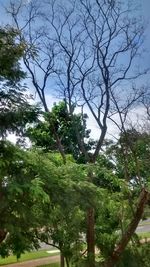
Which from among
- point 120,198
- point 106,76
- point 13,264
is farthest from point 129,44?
point 13,264

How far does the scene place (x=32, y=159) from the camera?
756 cm

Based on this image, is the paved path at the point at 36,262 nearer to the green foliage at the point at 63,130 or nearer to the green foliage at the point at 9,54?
the green foliage at the point at 63,130

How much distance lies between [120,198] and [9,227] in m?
5.25

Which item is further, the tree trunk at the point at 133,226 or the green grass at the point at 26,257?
the green grass at the point at 26,257

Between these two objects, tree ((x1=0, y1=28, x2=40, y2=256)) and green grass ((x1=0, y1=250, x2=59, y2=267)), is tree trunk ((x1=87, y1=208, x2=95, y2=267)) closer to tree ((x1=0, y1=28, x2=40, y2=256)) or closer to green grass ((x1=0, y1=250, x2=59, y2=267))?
tree ((x1=0, y1=28, x2=40, y2=256))

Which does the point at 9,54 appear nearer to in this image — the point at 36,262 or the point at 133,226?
the point at 133,226

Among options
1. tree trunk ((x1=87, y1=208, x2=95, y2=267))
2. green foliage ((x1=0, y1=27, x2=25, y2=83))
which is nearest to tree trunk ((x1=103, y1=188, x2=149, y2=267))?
tree trunk ((x1=87, y1=208, x2=95, y2=267))

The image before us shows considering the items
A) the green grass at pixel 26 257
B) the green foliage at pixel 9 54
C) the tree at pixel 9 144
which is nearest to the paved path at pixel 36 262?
the green grass at pixel 26 257

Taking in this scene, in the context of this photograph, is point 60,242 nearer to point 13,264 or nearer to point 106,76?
point 106,76

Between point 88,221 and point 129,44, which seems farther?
point 129,44

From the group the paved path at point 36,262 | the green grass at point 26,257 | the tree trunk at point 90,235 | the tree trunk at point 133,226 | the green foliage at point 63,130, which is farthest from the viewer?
the green grass at point 26,257

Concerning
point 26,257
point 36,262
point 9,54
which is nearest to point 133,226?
point 9,54

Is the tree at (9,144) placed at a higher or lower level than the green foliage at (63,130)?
lower

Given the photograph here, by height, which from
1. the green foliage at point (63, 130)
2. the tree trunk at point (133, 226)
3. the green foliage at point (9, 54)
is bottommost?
the tree trunk at point (133, 226)
